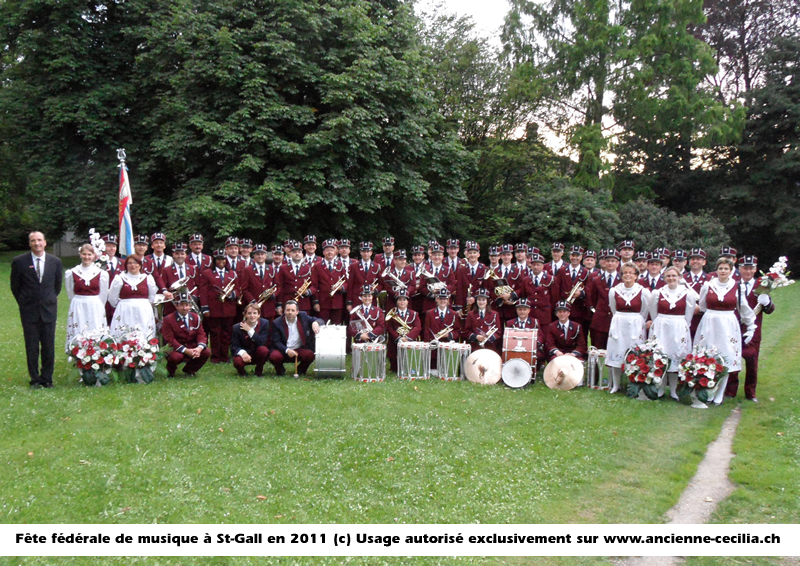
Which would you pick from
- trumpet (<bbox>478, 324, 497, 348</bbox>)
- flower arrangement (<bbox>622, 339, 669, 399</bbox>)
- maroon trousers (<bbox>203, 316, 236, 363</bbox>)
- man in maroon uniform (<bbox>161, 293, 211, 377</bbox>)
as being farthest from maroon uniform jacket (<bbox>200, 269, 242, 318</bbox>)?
flower arrangement (<bbox>622, 339, 669, 399</bbox>)

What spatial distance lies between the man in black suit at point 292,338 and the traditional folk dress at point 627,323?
16.7ft

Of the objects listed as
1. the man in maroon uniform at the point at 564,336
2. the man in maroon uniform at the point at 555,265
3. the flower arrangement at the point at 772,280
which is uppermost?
the man in maroon uniform at the point at 555,265

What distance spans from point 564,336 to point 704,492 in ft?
16.0

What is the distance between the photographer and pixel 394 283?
12.3 m

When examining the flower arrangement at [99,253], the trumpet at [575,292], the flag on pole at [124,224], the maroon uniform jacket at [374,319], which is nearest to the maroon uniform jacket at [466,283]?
the trumpet at [575,292]

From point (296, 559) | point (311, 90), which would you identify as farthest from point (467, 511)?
point (311, 90)

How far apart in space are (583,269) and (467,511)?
749 centimetres

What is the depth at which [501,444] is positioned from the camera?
7.54 meters

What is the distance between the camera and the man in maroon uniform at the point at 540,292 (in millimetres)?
12086

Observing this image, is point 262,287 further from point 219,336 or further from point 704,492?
point 704,492

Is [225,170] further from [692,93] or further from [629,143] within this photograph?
[629,143]

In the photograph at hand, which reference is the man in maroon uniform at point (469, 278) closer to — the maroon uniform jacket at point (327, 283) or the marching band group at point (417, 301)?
the marching band group at point (417, 301)

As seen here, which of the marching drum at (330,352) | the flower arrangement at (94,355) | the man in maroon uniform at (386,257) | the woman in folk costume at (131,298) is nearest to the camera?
the flower arrangement at (94,355)

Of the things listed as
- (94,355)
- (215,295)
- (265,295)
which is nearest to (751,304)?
(265,295)
